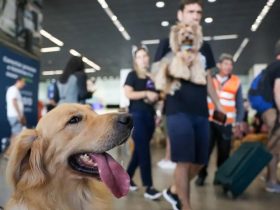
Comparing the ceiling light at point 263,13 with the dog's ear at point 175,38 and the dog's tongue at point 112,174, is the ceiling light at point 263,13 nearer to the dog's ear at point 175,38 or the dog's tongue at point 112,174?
the dog's ear at point 175,38

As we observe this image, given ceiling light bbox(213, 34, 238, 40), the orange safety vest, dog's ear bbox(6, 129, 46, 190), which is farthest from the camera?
ceiling light bbox(213, 34, 238, 40)

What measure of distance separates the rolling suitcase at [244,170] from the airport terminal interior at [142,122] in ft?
0.04

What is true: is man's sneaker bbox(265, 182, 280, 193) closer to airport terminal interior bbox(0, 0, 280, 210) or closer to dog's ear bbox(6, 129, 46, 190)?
airport terminal interior bbox(0, 0, 280, 210)

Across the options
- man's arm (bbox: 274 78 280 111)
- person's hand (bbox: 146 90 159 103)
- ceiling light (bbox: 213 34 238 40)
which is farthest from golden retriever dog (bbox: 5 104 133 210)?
ceiling light (bbox: 213 34 238 40)

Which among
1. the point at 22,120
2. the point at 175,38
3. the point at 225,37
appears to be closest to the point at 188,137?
the point at 175,38

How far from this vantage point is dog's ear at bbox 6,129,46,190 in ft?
5.16

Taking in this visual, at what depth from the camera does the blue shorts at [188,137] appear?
2.67m

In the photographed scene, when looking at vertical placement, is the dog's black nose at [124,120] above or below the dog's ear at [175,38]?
below

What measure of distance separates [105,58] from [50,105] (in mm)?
13022

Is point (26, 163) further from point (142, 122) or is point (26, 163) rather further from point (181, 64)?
point (142, 122)

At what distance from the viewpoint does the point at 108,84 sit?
2444 cm

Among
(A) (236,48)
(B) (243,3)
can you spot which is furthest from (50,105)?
(A) (236,48)

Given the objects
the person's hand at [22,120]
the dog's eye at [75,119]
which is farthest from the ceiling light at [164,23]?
the dog's eye at [75,119]

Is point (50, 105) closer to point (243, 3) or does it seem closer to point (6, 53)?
point (6, 53)
